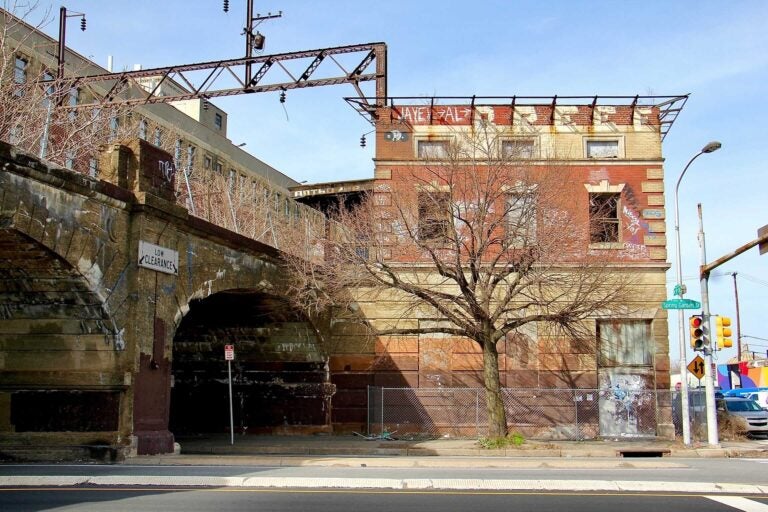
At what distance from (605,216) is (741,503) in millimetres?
18215

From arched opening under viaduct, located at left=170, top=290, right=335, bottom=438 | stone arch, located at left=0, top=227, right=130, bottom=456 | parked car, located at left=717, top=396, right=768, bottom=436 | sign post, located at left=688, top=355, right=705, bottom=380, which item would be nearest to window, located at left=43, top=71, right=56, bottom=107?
stone arch, located at left=0, top=227, right=130, bottom=456

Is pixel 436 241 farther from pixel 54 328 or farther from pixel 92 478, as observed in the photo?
pixel 92 478

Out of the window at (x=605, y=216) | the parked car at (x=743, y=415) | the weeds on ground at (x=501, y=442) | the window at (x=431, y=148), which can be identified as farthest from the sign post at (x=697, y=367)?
the window at (x=431, y=148)

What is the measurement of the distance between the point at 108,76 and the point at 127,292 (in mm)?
16397

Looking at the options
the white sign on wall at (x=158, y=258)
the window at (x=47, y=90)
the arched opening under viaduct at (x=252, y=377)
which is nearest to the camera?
the white sign on wall at (x=158, y=258)

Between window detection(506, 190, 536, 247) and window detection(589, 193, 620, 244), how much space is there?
502 cm

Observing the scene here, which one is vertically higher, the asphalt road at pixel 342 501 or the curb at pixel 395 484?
the asphalt road at pixel 342 501

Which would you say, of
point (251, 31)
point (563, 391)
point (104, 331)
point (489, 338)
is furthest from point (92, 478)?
point (251, 31)

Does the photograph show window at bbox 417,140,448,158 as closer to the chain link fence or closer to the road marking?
the chain link fence

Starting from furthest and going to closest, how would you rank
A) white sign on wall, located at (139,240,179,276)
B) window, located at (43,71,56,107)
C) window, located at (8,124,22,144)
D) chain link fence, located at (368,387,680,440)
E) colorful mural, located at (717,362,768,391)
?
colorful mural, located at (717,362,768,391)
chain link fence, located at (368,387,680,440)
window, located at (43,71,56,107)
window, located at (8,124,22,144)
white sign on wall, located at (139,240,179,276)

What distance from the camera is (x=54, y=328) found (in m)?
17.0

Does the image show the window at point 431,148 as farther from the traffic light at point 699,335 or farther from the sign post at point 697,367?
the sign post at point 697,367

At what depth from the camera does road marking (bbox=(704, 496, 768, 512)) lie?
396 inches

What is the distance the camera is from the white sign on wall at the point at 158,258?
58.0ft
